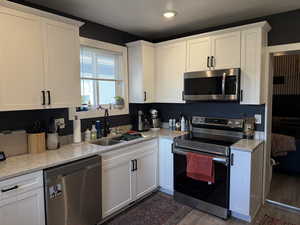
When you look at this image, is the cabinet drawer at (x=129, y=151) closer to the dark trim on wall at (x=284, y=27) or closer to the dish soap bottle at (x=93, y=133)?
the dish soap bottle at (x=93, y=133)

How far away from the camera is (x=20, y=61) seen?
6.27 feet

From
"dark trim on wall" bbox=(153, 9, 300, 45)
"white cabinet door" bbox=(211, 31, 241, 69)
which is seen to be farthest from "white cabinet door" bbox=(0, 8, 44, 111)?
"dark trim on wall" bbox=(153, 9, 300, 45)

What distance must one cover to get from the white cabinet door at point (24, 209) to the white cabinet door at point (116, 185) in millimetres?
693

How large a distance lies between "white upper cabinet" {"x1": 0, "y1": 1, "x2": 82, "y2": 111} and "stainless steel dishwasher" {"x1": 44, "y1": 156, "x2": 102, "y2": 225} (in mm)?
681

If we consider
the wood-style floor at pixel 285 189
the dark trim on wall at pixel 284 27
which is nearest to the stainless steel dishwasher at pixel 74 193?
the wood-style floor at pixel 285 189

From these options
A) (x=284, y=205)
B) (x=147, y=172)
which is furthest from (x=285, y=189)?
(x=147, y=172)

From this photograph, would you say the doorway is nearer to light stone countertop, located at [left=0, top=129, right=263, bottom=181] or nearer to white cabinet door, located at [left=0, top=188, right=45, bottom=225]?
light stone countertop, located at [left=0, top=129, right=263, bottom=181]

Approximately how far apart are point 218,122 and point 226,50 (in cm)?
101

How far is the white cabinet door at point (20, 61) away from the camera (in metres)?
1.82

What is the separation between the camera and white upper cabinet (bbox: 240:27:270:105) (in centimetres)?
248

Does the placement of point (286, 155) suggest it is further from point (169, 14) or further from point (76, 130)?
point (76, 130)

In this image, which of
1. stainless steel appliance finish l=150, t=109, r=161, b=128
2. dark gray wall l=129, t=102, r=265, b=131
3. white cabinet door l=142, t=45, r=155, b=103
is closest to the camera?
dark gray wall l=129, t=102, r=265, b=131

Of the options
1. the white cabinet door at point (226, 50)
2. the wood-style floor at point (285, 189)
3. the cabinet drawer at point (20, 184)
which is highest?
the white cabinet door at point (226, 50)

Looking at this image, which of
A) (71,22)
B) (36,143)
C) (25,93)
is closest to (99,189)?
(36,143)
